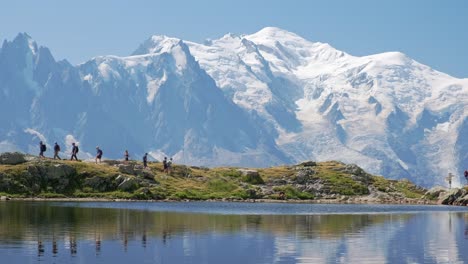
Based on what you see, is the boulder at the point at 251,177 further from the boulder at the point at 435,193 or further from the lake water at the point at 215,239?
the lake water at the point at 215,239

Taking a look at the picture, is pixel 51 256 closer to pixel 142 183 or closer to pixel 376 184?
pixel 142 183

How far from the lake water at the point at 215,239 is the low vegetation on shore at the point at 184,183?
1723 inches

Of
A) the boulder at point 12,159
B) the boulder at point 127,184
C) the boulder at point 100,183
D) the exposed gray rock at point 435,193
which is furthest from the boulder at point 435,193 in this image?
the boulder at point 12,159

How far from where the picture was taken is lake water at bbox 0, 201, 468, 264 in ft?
179

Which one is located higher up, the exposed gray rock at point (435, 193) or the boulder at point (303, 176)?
the boulder at point (303, 176)

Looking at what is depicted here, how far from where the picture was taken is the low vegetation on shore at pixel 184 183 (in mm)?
138250

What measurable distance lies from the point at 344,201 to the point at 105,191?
176 feet

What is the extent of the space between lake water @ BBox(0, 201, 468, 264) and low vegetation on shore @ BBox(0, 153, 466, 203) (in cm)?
4376

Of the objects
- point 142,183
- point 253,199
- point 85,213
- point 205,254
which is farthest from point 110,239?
point 253,199

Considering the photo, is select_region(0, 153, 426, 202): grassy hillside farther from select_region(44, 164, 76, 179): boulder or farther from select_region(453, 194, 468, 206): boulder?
select_region(453, 194, 468, 206): boulder

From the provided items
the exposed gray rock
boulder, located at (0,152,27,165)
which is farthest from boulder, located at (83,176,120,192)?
the exposed gray rock

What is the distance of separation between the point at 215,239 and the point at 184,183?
321ft

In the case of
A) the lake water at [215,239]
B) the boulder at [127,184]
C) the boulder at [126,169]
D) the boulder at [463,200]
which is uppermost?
the boulder at [126,169]

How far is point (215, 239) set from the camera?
66.2 meters
